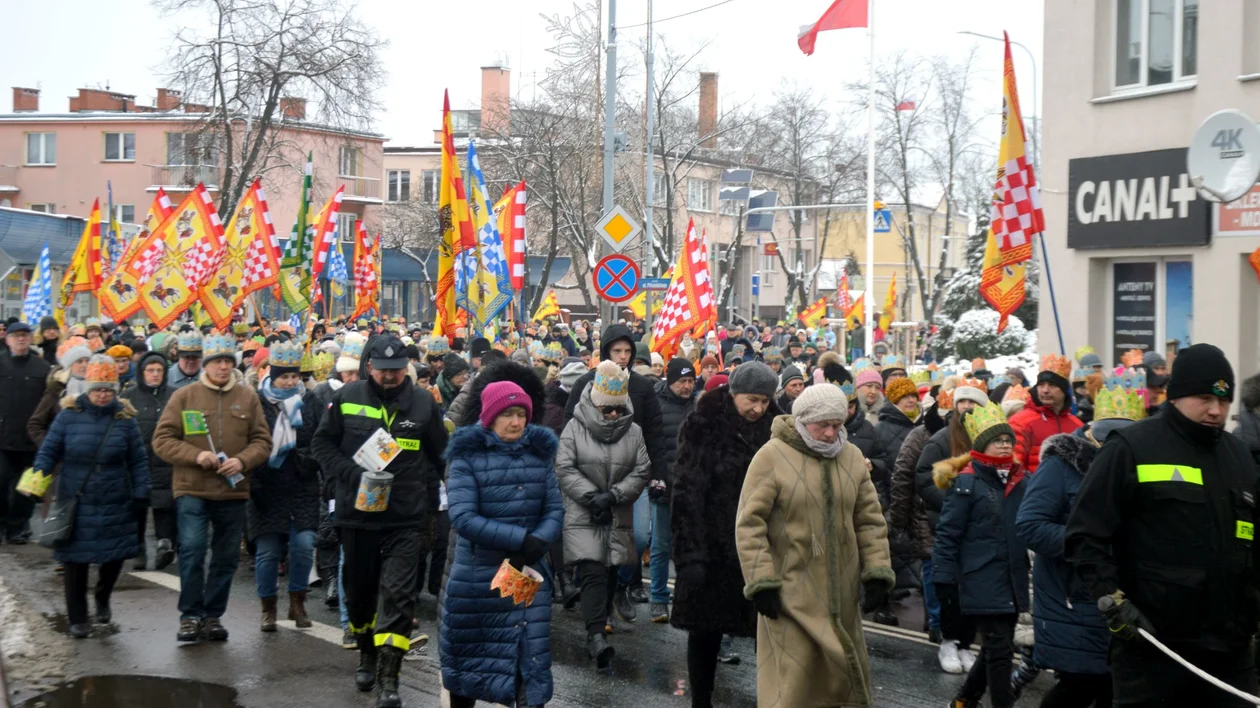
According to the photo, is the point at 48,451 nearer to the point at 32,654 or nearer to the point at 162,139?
the point at 32,654

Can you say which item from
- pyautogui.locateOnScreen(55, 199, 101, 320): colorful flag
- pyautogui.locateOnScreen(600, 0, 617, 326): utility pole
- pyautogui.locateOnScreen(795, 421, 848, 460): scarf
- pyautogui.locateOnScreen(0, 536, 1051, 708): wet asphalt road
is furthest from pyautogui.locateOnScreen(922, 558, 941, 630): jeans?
pyautogui.locateOnScreen(55, 199, 101, 320): colorful flag

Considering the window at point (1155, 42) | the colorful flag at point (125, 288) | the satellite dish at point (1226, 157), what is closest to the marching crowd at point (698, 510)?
the satellite dish at point (1226, 157)

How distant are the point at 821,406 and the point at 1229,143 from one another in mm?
5037

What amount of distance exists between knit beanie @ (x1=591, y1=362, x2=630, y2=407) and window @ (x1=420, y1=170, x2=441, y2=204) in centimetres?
5228

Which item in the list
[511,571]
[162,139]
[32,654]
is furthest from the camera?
[162,139]

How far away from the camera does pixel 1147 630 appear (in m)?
5.16

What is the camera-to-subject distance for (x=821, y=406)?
6168 mm

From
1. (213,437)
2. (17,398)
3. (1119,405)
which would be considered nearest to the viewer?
(1119,405)

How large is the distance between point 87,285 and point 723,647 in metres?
21.6

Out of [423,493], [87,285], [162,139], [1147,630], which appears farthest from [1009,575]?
[162,139]

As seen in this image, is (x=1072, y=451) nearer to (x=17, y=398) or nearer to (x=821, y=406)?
(x=821, y=406)

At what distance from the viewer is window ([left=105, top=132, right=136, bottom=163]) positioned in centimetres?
Result: 6644

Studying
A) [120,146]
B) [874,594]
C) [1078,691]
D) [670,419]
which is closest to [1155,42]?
[670,419]

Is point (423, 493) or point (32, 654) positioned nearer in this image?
point (423, 493)
